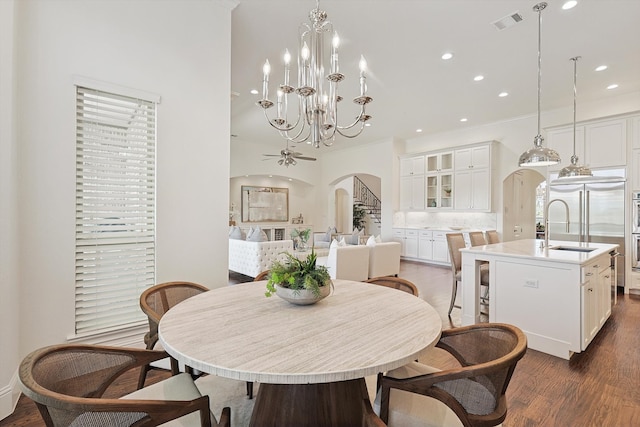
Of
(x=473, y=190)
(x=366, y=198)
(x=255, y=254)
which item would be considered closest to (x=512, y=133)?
(x=473, y=190)

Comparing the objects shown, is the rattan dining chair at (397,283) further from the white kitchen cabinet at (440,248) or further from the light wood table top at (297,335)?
the white kitchen cabinet at (440,248)

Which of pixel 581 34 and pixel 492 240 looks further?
pixel 492 240

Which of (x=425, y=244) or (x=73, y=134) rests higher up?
(x=73, y=134)

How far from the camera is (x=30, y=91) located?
2.18 meters

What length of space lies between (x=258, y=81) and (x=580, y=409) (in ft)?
16.8

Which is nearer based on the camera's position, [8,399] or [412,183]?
[8,399]

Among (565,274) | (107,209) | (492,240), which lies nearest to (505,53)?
(492,240)

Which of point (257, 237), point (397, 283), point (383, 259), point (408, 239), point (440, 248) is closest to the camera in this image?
point (397, 283)

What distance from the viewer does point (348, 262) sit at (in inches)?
199

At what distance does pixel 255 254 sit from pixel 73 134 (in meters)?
3.40

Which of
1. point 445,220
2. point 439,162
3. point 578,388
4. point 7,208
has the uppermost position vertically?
point 439,162

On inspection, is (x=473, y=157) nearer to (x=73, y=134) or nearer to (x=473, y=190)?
(x=473, y=190)

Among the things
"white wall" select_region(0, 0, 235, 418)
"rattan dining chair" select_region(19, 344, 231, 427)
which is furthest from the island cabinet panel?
"rattan dining chair" select_region(19, 344, 231, 427)

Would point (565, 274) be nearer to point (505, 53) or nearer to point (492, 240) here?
point (492, 240)
